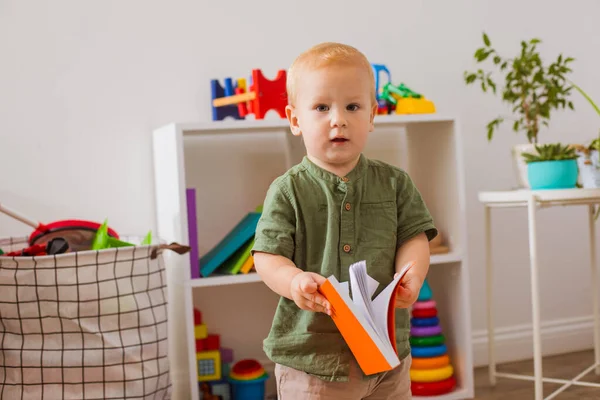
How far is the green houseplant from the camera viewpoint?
75.1 inches

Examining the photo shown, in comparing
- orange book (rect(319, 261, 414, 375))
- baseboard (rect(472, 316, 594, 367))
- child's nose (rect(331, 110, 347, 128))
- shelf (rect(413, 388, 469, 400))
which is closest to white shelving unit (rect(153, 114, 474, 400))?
shelf (rect(413, 388, 469, 400))

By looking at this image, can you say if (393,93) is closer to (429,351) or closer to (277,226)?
(429,351)

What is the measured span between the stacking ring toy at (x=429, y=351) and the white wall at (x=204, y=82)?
0.41 metres

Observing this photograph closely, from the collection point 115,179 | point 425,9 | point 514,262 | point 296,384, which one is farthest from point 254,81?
point 514,262

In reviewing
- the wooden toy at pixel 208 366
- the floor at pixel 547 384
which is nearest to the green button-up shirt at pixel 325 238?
the wooden toy at pixel 208 366

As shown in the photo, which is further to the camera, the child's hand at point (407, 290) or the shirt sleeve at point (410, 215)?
the shirt sleeve at point (410, 215)

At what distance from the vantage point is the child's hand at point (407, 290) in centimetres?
107

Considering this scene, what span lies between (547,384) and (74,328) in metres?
1.38

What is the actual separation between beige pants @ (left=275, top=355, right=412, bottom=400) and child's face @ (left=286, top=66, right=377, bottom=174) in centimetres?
34

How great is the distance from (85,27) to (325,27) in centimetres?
71

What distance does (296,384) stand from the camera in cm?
117

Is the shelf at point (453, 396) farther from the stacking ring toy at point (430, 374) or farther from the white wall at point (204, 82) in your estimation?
the white wall at point (204, 82)

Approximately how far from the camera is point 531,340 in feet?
8.23

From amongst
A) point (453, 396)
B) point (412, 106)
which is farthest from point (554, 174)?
point (453, 396)
